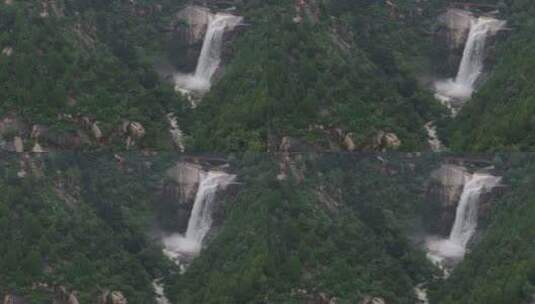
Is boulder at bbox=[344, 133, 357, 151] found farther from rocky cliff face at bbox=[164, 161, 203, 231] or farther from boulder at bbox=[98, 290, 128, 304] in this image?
boulder at bbox=[98, 290, 128, 304]

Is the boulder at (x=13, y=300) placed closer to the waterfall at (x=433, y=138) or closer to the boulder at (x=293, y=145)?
the boulder at (x=293, y=145)

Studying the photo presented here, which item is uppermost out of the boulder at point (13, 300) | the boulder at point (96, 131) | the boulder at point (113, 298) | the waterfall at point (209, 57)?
the waterfall at point (209, 57)

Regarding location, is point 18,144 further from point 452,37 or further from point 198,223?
point 452,37

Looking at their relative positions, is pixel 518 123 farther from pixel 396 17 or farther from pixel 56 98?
pixel 56 98

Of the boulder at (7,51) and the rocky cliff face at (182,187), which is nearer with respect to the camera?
the rocky cliff face at (182,187)

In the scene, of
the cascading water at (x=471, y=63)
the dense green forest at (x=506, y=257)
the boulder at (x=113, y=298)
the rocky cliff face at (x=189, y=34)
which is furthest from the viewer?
the cascading water at (x=471, y=63)

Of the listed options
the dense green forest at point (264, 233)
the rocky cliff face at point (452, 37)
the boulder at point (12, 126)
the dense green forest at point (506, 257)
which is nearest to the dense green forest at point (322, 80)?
the rocky cliff face at point (452, 37)

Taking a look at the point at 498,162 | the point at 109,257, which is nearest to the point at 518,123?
the point at 498,162
